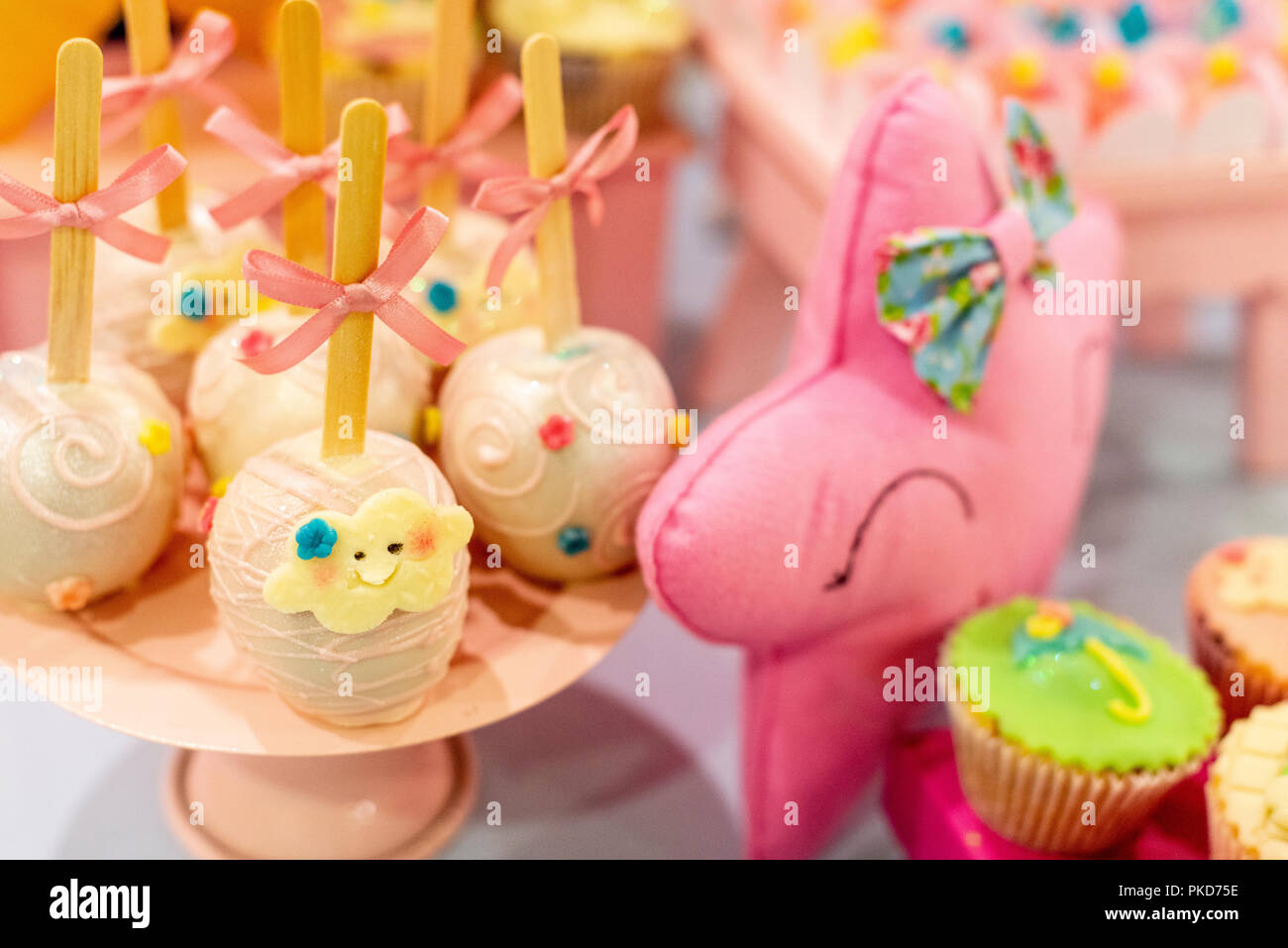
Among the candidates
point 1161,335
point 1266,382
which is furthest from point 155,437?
point 1161,335

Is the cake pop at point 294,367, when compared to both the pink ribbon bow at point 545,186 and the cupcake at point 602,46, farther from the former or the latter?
the cupcake at point 602,46

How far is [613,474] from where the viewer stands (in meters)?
0.98

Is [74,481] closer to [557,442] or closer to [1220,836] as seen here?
[557,442]

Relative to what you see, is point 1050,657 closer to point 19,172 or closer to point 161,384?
point 161,384

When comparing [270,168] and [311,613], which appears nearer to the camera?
[311,613]

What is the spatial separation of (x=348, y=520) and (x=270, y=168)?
1.10ft

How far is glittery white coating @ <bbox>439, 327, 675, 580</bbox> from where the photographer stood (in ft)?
3.14

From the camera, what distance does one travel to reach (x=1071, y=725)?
959 mm

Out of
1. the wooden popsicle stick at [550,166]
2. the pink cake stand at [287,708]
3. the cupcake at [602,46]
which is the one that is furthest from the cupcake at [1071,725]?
the cupcake at [602,46]

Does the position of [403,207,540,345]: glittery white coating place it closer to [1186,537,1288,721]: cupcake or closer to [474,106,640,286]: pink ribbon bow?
[474,106,640,286]: pink ribbon bow

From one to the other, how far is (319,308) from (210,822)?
1.81ft

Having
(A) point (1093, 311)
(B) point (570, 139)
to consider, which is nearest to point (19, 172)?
(B) point (570, 139)

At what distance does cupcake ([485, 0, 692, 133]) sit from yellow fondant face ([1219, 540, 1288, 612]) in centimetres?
100

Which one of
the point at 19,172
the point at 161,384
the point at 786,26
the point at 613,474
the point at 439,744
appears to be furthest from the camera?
the point at 786,26
